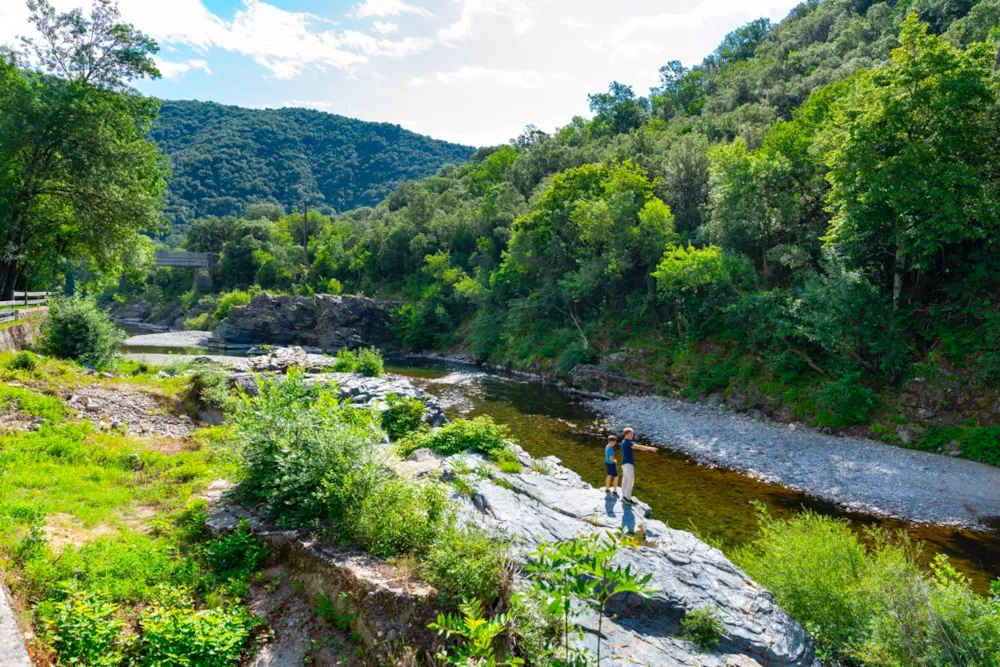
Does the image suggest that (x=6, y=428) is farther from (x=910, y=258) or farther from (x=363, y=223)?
(x=363, y=223)

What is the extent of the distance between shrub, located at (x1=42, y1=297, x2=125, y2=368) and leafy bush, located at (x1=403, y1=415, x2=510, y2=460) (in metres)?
14.6

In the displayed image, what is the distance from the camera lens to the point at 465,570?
6395 mm

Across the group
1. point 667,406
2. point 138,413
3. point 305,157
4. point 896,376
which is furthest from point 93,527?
point 305,157

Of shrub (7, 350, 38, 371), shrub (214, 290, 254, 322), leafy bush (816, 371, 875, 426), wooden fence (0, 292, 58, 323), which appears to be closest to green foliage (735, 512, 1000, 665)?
leafy bush (816, 371, 875, 426)

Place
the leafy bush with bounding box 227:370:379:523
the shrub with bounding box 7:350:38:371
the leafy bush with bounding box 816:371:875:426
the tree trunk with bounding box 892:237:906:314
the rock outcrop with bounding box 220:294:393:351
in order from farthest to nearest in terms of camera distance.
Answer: the rock outcrop with bounding box 220:294:393:351
the tree trunk with bounding box 892:237:906:314
the leafy bush with bounding box 816:371:875:426
the shrub with bounding box 7:350:38:371
the leafy bush with bounding box 227:370:379:523

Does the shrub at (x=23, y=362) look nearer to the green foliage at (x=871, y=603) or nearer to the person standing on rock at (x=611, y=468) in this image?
the person standing on rock at (x=611, y=468)

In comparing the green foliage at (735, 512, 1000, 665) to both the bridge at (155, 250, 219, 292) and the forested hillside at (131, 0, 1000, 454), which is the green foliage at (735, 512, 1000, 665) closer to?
the forested hillside at (131, 0, 1000, 454)

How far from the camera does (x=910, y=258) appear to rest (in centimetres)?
2245

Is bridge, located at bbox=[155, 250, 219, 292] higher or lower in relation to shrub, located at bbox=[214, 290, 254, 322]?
higher

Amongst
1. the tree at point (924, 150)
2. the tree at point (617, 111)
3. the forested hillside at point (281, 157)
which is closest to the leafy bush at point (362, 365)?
the tree at point (924, 150)

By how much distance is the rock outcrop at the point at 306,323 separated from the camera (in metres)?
56.0

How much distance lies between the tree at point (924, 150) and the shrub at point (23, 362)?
97.3ft

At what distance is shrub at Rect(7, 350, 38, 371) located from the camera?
15580mm

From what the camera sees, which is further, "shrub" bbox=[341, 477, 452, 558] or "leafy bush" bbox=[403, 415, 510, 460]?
"leafy bush" bbox=[403, 415, 510, 460]
